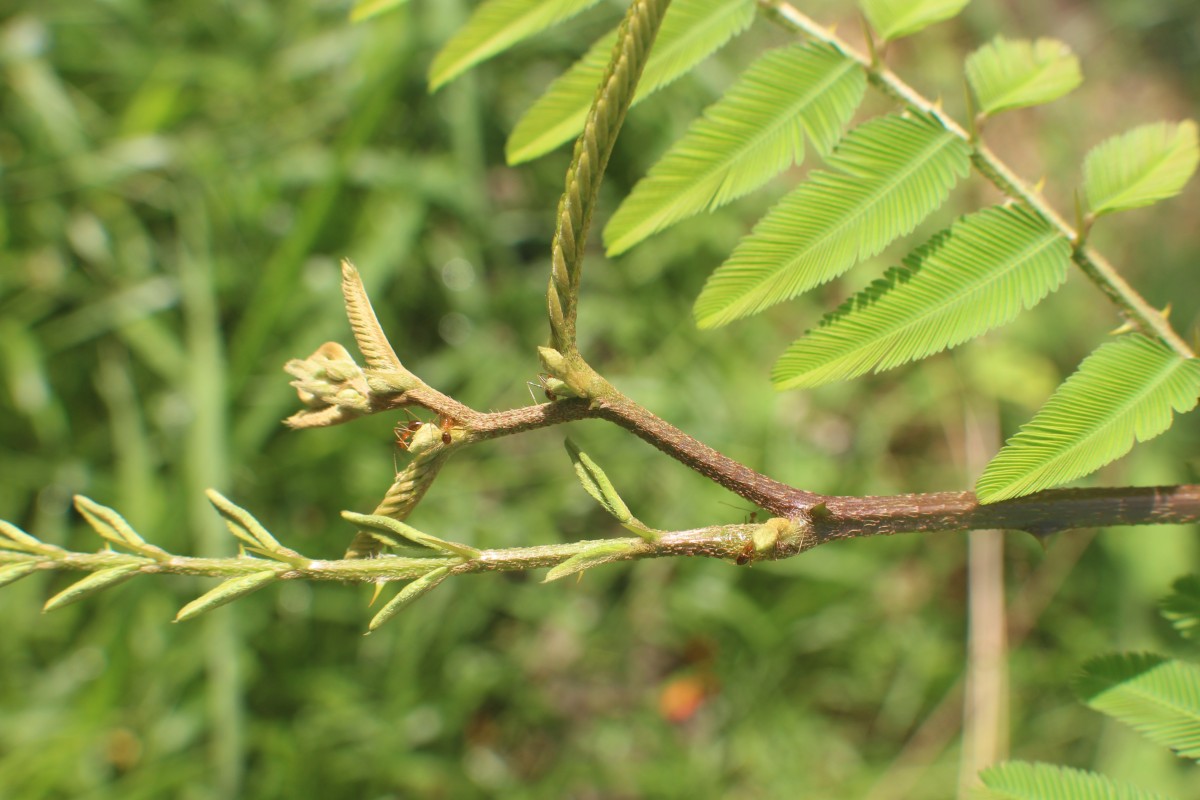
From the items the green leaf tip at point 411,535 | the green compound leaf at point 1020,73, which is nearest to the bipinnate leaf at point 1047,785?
the green leaf tip at point 411,535

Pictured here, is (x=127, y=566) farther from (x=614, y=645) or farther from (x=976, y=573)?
(x=976, y=573)

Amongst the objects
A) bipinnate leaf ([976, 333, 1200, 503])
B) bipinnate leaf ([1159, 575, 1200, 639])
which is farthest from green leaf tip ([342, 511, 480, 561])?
bipinnate leaf ([1159, 575, 1200, 639])

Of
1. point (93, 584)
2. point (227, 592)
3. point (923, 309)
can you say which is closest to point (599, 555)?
point (227, 592)

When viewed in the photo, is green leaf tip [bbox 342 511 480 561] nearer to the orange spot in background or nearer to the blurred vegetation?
the blurred vegetation

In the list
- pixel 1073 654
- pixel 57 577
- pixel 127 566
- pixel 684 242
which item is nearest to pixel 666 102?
pixel 684 242

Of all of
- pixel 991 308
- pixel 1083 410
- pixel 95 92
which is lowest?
pixel 1083 410

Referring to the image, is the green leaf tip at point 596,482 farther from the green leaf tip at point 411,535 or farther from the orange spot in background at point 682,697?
the orange spot in background at point 682,697
